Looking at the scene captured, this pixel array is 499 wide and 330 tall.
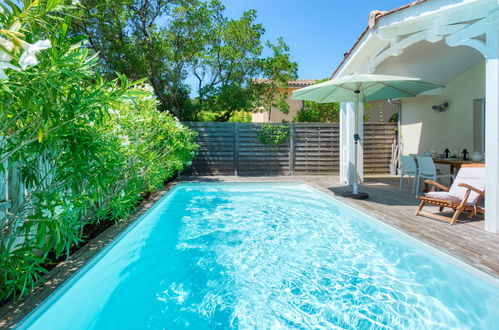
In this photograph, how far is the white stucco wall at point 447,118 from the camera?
858cm

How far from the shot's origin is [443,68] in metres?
8.74

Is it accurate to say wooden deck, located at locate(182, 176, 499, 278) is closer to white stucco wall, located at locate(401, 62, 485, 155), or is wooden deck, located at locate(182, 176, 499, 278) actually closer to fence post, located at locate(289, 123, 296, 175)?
white stucco wall, located at locate(401, 62, 485, 155)

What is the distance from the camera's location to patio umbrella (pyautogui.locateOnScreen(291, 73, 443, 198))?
6.62 metres

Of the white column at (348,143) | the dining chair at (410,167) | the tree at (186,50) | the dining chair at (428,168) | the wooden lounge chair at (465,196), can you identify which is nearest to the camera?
the wooden lounge chair at (465,196)

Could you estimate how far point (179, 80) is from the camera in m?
12.4

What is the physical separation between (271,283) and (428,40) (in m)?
5.03

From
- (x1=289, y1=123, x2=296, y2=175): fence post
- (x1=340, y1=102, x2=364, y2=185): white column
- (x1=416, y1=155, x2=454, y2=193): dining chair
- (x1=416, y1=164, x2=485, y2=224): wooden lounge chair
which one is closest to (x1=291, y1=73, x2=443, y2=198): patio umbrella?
(x1=340, y1=102, x2=364, y2=185): white column

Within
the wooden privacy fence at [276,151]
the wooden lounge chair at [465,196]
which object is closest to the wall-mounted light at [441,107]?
the wooden privacy fence at [276,151]

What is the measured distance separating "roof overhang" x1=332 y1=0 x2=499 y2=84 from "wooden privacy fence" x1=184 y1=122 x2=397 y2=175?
2.92 m

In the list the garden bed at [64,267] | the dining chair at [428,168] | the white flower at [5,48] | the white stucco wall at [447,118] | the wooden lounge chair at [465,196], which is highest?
the white stucco wall at [447,118]

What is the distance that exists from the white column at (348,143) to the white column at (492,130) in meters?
4.52

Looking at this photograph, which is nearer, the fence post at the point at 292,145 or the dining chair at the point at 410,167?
the dining chair at the point at 410,167

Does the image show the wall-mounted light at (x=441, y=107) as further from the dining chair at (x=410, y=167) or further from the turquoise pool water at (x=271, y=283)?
the turquoise pool water at (x=271, y=283)

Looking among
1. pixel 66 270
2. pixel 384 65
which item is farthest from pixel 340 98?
pixel 66 270
